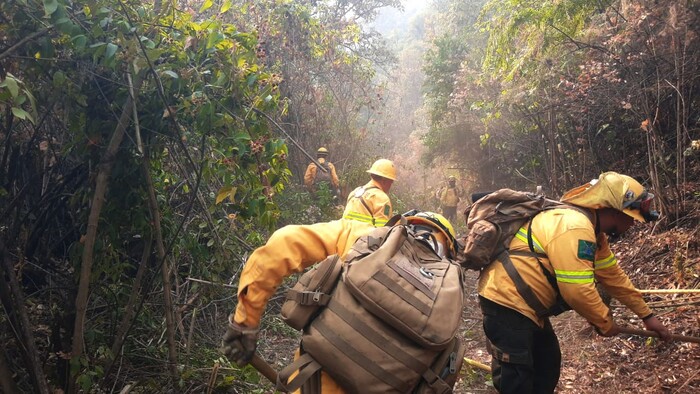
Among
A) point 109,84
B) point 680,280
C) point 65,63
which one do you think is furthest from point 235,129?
point 680,280

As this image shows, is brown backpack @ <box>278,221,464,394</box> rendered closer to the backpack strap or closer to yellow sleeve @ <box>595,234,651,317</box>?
the backpack strap

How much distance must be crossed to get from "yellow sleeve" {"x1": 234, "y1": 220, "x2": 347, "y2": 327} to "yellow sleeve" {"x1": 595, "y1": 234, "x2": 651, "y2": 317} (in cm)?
207

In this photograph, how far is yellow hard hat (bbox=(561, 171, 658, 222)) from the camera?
2988mm

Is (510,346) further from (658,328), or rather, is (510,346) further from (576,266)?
(658,328)

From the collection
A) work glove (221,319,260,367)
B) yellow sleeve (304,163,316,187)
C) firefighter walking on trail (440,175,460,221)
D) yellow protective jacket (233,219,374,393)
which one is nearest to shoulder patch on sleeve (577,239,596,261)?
yellow protective jacket (233,219,374,393)

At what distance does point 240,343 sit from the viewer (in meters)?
2.17

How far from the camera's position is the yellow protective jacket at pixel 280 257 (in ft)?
7.00

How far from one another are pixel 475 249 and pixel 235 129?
5.36 feet

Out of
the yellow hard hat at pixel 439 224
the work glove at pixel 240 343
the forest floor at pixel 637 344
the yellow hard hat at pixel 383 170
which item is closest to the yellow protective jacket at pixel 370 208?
the yellow hard hat at pixel 383 170

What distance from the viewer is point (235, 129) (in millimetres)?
2783

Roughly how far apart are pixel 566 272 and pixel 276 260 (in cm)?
174

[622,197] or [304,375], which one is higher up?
[622,197]

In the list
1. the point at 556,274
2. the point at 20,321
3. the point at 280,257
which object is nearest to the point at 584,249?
the point at 556,274

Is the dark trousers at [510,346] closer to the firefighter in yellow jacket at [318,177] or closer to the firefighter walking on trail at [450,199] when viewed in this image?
the firefighter in yellow jacket at [318,177]
